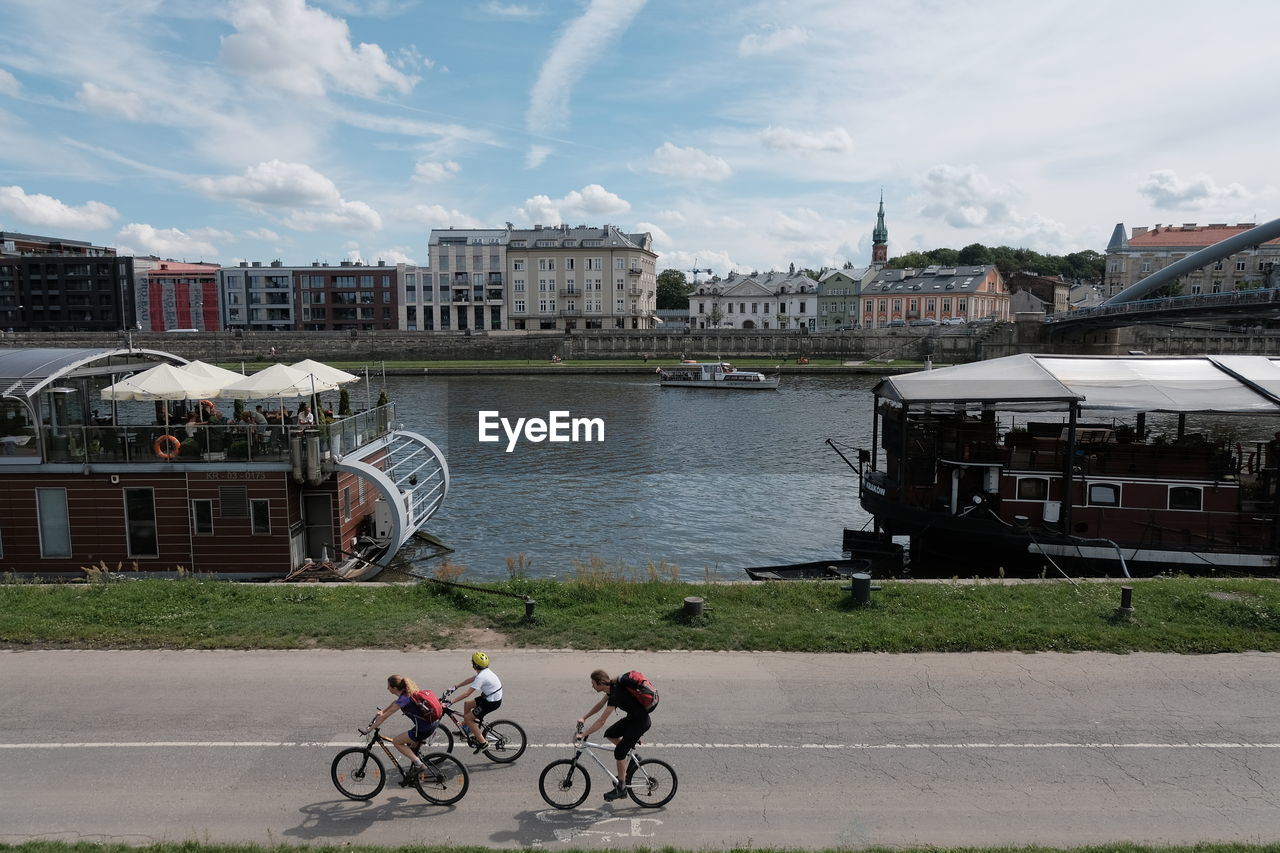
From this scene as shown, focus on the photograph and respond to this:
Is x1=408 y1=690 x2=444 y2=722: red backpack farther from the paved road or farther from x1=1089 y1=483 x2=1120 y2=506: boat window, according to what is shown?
x1=1089 y1=483 x2=1120 y2=506: boat window

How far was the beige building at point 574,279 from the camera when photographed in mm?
139500

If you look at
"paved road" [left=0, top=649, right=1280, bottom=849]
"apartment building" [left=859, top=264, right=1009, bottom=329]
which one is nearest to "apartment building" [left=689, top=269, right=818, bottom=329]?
"apartment building" [left=859, top=264, right=1009, bottom=329]

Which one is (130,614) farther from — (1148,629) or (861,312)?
(861,312)

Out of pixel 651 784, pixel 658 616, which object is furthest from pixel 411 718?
pixel 658 616

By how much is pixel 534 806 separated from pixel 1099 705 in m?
7.71

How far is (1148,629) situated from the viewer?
14492 millimetres

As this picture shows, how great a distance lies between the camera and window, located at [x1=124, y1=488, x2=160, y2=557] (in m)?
20.6

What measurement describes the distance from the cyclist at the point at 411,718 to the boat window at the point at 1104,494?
64.6 ft

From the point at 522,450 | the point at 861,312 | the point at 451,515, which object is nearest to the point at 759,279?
the point at 861,312

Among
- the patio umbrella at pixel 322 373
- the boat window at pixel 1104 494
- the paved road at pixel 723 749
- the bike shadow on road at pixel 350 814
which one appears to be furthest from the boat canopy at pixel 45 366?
the boat window at pixel 1104 494

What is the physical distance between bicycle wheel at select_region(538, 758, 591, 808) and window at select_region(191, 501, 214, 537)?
14491 mm

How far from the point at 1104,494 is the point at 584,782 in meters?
18.8

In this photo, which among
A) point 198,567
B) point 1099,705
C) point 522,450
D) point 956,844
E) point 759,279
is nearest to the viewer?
point 956,844

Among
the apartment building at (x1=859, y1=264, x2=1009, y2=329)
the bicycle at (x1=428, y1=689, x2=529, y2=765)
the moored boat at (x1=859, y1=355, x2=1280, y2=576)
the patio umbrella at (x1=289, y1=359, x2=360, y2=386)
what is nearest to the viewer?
the bicycle at (x1=428, y1=689, x2=529, y2=765)
